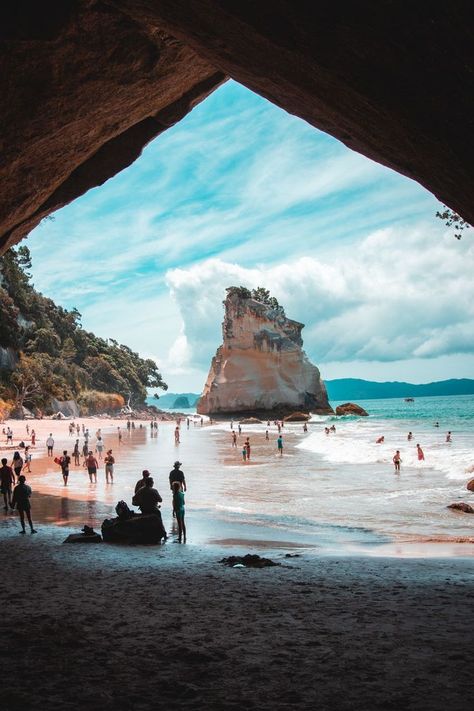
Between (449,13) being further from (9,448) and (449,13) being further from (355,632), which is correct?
(9,448)

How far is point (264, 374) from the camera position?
93.1m

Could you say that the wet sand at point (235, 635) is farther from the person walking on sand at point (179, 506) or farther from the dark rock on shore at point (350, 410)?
the dark rock on shore at point (350, 410)

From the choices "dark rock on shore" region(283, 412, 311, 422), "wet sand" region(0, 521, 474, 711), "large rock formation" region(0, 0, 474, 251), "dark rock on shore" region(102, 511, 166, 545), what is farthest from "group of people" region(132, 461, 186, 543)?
"dark rock on shore" region(283, 412, 311, 422)

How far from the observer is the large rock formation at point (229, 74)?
4.14 metres

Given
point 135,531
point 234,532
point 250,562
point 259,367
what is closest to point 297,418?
point 259,367

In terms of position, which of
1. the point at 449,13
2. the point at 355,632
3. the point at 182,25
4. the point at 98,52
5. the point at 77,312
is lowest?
the point at 355,632

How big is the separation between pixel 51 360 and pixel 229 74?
289 feet

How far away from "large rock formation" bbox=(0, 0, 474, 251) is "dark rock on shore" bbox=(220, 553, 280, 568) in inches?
258

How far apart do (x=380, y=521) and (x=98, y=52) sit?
43.7 ft

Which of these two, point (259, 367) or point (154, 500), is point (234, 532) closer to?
point (154, 500)

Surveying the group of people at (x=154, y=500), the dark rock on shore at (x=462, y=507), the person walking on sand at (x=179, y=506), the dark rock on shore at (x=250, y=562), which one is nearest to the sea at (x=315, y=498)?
the dark rock on shore at (x=462, y=507)

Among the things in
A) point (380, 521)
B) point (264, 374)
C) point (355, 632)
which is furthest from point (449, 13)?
point (264, 374)

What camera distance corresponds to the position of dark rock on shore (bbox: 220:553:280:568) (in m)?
9.62

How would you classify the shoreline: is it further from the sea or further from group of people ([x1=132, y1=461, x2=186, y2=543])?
group of people ([x1=132, y1=461, x2=186, y2=543])
